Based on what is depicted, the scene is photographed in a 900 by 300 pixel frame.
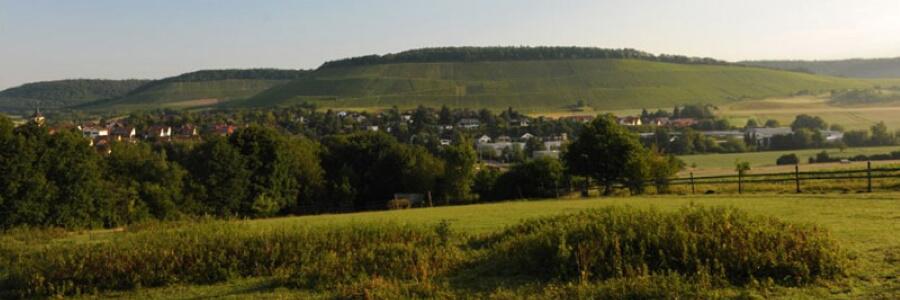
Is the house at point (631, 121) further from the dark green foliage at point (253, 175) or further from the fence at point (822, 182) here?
the fence at point (822, 182)

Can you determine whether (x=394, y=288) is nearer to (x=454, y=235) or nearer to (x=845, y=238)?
(x=454, y=235)

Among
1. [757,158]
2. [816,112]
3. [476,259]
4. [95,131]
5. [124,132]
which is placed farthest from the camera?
[124,132]

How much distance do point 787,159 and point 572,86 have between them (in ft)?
345

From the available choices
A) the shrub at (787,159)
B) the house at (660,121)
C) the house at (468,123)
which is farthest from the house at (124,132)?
the shrub at (787,159)

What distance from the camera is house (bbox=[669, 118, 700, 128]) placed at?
10738 centimetres

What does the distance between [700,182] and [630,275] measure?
29.8 metres

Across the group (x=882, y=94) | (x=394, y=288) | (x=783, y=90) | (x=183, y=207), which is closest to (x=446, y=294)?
(x=394, y=288)

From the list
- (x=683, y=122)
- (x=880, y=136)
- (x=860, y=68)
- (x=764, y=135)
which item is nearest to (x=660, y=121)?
(x=683, y=122)

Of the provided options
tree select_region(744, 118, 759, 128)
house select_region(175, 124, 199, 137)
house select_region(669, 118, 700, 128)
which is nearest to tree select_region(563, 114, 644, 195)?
tree select_region(744, 118, 759, 128)

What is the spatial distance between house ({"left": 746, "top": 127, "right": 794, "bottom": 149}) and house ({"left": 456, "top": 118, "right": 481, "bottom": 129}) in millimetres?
53118

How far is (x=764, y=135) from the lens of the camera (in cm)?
8469

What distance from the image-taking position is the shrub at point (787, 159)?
67.3m

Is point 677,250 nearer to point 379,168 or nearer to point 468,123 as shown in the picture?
point 379,168

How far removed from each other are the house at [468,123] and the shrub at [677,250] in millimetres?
115252
